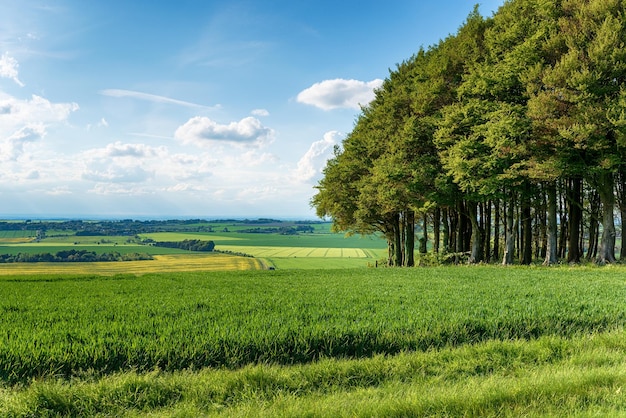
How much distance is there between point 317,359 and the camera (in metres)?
6.68

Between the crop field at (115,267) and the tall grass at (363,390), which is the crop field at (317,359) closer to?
the tall grass at (363,390)

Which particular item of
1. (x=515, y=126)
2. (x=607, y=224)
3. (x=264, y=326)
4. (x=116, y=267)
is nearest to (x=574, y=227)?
(x=607, y=224)

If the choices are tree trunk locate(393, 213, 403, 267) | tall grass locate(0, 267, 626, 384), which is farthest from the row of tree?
tall grass locate(0, 267, 626, 384)

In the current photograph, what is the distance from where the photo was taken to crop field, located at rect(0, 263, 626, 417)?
15.9 ft

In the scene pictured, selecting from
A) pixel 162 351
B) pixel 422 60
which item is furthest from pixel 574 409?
pixel 422 60

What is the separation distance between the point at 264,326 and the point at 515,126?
20325 millimetres

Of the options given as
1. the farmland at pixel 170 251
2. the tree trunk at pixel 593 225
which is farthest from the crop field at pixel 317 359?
the farmland at pixel 170 251

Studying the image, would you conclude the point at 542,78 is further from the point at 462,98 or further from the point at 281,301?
the point at 281,301

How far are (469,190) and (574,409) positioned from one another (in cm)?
2331

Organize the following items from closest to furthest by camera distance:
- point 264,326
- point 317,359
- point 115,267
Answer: point 317,359 < point 264,326 < point 115,267

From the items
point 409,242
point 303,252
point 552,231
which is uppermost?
point 552,231

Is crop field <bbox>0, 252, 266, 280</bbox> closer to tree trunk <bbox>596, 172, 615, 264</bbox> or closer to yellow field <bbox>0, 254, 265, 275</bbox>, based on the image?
yellow field <bbox>0, 254, 265, 275</bbox>

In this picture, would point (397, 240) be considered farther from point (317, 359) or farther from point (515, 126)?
point (317, 359)

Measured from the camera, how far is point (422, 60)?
33031 millimetres
